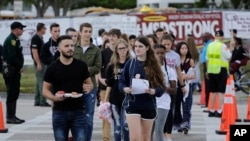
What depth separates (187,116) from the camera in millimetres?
15898

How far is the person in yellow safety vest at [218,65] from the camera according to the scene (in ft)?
62.4

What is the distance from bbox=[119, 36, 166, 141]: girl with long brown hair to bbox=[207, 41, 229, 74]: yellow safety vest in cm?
820

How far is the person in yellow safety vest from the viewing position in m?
19.0

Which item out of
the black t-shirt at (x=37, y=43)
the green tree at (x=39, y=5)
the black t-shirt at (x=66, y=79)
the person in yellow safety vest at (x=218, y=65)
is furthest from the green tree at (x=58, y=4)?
the black t-shirt at (x=66, y=79)

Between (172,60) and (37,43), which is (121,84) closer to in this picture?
(172,60)

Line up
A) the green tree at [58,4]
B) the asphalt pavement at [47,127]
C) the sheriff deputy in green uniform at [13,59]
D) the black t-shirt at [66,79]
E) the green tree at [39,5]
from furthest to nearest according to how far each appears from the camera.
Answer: the green tree at [58,4] → the green tree at [39,5] → the sheriff deputy in green uniform at [13,59] → the asphalt pavement at [47,127] → the black t-shirt at [66,79]

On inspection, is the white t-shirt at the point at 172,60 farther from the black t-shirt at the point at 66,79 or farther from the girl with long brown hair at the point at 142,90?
the black t-shirt at the point at 66,79

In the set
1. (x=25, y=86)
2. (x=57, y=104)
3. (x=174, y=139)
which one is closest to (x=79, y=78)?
(x=57, y=104)

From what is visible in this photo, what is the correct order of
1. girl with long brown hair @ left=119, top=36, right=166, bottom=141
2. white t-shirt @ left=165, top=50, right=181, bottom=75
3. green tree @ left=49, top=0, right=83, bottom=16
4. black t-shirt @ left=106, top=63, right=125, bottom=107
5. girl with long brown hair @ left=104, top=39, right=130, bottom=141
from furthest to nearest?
green tree @ left=49, top=0, right=83, bottom=16, white t-shirt @ left=165, top=50, right=181, bottom=75, black t-shirt @ left=106, top=63, right=125, bottom=107, girl with long brown hair @ left=104, top=39, right=130, bottom=141, girl with long brown hair @ left=119, top=36, right=166, bottom=141

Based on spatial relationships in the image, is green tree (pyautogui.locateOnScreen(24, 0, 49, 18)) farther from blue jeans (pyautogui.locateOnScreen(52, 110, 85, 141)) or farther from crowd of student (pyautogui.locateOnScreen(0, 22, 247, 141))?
blue jeans (pyautogui.locateOnScreen(52, 110, 85, 141))

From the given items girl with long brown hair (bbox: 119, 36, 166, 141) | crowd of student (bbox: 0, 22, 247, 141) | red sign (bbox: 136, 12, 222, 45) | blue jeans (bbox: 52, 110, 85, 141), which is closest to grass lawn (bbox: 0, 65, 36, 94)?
red sign (bbox: 136, 12, 222, 45)

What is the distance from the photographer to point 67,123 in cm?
1024

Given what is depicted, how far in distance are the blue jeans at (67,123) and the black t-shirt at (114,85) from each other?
2.01 metres

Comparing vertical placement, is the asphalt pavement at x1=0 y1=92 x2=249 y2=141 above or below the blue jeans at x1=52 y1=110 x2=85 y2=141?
below
